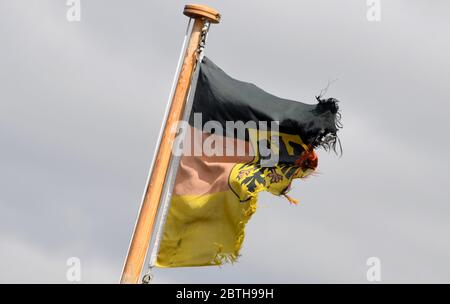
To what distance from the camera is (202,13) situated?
18953 mm

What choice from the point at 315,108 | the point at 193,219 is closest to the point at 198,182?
the point at 193,219

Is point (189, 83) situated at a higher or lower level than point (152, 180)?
higher

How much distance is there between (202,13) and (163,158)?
1.84 meters

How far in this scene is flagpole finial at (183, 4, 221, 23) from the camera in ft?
62.2

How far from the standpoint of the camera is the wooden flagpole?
714 inches

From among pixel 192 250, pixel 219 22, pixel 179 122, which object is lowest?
pixel 192 250

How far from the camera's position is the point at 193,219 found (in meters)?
19.0

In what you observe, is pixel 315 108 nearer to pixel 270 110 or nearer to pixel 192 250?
pixel 270 110

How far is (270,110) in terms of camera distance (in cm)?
1923

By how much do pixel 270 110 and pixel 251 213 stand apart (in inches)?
56.3

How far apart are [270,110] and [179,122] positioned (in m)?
1.16

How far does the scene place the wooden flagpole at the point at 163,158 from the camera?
59.5ft

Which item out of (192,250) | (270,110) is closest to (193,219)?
(192,250)

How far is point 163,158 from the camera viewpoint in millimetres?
18578
